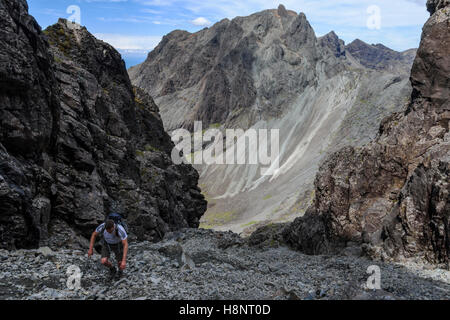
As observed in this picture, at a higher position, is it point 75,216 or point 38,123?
point 38,123

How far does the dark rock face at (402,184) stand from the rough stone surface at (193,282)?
3454 mm

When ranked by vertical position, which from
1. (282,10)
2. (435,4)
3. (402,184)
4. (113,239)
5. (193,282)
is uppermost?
(282,10)

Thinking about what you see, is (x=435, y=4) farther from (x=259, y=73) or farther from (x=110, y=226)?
(x=259, y=73)

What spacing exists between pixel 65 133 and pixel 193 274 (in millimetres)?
19038

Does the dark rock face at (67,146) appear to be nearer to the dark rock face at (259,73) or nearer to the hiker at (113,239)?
the hiker at (113,239)

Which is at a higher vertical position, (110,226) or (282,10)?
(282,10)

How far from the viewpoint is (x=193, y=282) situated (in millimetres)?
13211

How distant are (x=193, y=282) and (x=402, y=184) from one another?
20693 mm

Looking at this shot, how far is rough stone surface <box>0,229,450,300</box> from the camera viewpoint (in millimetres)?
11617

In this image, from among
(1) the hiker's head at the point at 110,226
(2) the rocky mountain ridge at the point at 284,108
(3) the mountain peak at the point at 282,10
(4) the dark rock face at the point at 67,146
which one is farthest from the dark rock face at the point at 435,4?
(3) the mountain peak at the point at 282,10

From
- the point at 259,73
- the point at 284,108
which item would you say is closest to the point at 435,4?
the point at 284,108
